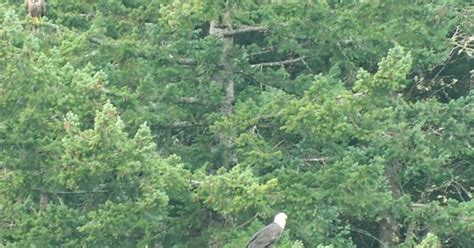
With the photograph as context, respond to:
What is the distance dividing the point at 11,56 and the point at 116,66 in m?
2.83

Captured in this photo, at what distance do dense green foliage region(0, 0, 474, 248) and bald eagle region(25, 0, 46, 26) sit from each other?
0.21m

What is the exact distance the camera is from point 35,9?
20.4m

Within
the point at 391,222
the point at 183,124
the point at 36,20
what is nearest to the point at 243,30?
the point at 183,124

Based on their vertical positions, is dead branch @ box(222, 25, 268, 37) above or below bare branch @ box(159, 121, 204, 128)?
above

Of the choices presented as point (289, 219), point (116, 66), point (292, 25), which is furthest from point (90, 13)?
point (289, 219)

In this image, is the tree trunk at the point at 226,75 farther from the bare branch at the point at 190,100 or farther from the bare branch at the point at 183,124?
the bare branch at the point at 183,124

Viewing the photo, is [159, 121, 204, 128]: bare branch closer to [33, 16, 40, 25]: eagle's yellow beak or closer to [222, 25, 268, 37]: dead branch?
[222, 25, 268, 37]: dead branch

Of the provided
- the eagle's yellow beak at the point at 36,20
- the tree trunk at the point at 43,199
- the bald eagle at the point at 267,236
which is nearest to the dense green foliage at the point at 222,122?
the tree trunk at the point at 43,199

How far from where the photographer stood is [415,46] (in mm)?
22219

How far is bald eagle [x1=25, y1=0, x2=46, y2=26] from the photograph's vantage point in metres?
20.3

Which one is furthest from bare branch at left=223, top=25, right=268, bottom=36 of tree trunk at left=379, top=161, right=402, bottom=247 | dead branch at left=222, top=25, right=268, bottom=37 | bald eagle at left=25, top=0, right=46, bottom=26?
tree trunk at left=379, top=161, right=402, bottom=247

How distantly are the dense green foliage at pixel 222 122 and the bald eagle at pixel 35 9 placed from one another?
0.21 metres

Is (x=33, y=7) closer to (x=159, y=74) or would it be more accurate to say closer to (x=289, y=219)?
(x=159, y=74)

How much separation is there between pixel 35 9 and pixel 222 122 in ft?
9.39
